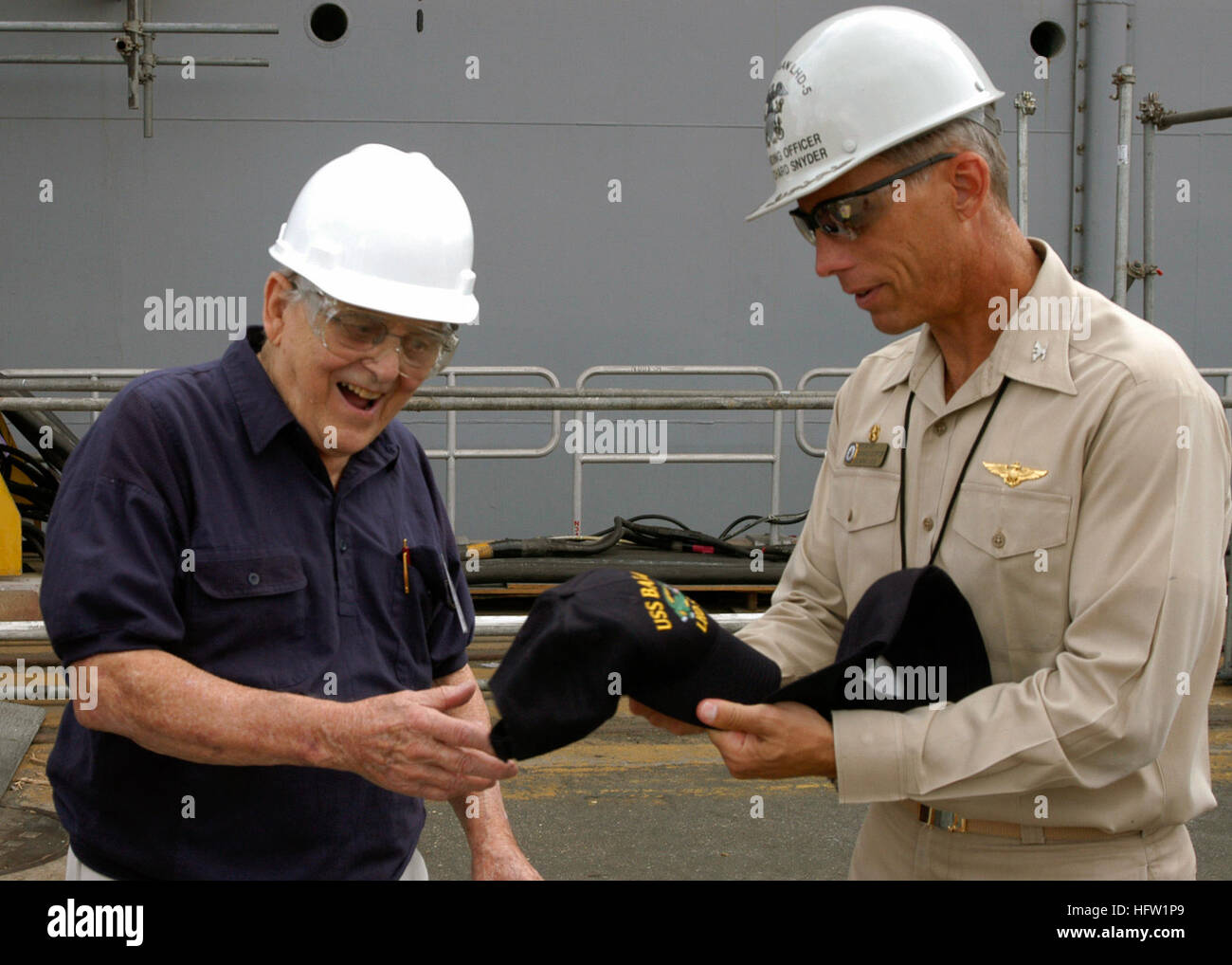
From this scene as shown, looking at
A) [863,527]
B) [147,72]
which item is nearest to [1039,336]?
[863,527]

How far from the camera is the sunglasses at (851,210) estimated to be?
6.21ft

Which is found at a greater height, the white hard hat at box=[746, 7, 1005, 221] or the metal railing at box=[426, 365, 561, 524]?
the white hard hat at box=[746, 7, 1005, 221]

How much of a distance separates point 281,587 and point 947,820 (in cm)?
114

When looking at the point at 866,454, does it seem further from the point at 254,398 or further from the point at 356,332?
the point at 254,398

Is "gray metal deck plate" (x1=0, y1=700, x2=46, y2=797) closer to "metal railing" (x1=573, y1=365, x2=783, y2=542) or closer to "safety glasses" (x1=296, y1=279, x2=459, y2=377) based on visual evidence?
"metal railing" (x1=573, y1=365, x2=783, y2=542)

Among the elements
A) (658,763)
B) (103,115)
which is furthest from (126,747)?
(103,115)

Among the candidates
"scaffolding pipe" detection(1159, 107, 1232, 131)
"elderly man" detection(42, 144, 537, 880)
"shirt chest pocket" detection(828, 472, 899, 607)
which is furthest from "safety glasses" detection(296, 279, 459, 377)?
"scaffolding pipe" detection(1159, 107, 1232, 131)

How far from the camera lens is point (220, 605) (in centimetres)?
195

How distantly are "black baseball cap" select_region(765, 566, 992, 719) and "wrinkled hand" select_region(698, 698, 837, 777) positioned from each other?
0.06m

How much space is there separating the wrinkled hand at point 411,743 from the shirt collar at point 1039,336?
1.00 m

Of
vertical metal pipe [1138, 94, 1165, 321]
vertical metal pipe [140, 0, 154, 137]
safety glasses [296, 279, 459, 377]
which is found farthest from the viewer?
vertical metal pipe [140, 0, 154, 137]

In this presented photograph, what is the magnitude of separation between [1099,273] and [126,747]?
844 centimetres

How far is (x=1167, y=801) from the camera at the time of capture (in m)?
1.81

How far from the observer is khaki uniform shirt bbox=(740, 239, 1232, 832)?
5.58 feet
